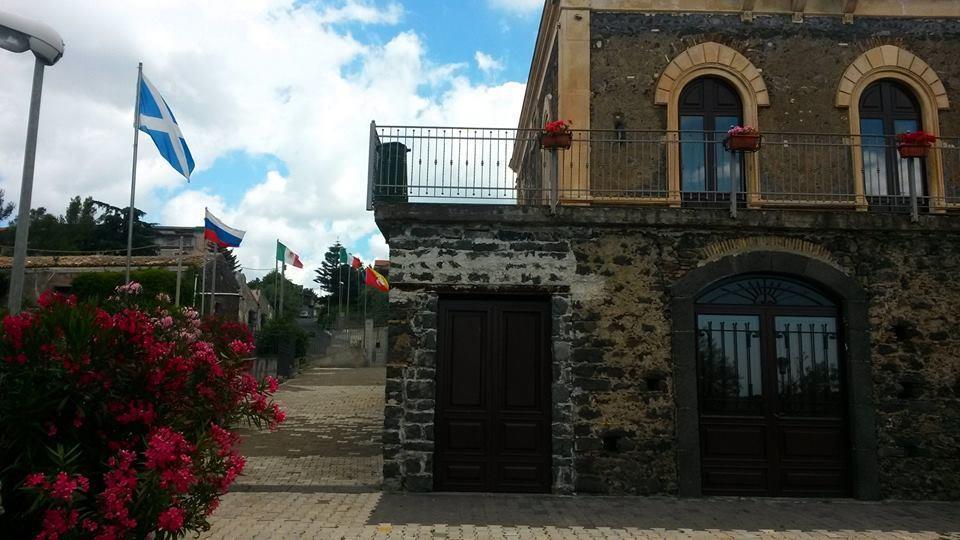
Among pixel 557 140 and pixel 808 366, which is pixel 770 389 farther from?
pixel 557 140

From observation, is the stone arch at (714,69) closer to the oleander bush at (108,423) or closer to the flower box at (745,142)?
the flower box at (745,142)

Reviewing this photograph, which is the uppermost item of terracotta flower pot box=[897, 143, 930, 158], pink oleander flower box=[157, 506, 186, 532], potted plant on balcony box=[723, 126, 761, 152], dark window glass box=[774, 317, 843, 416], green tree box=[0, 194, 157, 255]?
green tree box=[0, 194, 157, 255]

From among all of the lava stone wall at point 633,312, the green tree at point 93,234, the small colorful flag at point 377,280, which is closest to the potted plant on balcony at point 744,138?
the lava stone wall at point 633,312

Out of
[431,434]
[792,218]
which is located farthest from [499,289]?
[792,218]

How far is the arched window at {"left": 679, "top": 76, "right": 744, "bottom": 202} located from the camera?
9.62 m

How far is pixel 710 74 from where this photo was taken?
984cm

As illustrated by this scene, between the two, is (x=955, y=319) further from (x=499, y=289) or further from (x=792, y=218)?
(x=499, y=289)

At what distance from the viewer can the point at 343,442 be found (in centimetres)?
1214

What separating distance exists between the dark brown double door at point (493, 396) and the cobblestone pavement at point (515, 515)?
1.05ft

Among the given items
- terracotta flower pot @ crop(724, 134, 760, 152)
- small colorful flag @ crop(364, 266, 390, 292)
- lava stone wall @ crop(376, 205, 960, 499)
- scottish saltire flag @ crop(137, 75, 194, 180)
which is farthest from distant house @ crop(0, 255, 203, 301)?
terracotta flower pot @ crop(724, 134, 760, 152)

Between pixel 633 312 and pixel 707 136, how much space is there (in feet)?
10.2

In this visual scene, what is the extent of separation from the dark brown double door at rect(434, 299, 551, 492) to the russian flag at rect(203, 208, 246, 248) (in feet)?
41.3

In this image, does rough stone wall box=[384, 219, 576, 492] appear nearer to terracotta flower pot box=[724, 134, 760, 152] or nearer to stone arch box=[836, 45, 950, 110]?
terracotta flower pot box=[724, 134, 760, 152]

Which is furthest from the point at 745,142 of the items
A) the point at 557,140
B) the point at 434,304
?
the point at 434,304
